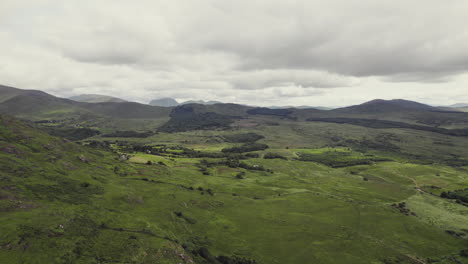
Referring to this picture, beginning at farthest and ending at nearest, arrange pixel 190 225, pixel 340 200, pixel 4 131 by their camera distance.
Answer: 1. pixel 340 200
2. pixel 4 131
3. pixel 190 225

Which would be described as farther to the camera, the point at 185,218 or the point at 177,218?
the point at 185,218

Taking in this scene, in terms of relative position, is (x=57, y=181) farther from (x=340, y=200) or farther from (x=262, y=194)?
(x=340, y=200)

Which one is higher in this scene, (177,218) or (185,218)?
(177,218)

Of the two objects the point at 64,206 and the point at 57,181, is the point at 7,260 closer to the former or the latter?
the point at 64,206

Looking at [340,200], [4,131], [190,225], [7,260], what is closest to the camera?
[7,260]

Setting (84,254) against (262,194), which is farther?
(262,194)

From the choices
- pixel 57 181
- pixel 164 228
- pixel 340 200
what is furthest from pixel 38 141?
pixel 340 200

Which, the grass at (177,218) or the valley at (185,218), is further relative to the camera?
the valley at (185,218)

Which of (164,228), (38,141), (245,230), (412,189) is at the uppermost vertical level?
(38,141)

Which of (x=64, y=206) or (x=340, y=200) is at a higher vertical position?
(x=64, y=206)

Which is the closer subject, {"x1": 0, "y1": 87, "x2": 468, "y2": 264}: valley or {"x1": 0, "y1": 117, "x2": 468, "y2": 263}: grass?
{"x1": 0, "y1": 117, "x2": 468, "y2": 263}: grass
